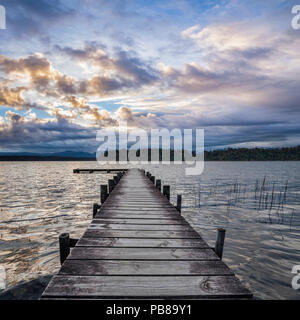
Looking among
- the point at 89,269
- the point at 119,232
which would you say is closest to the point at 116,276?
the point at 89,269

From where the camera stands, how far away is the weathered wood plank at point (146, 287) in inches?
116

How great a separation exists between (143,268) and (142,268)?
0.02 metres

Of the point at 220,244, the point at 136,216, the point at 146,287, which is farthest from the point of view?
the point at 136,216

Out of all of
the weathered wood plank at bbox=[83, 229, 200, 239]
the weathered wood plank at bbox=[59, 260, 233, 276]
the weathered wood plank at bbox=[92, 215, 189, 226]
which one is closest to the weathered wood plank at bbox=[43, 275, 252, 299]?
the weathered wood plank at bbox=[59, 260, 233, 276]

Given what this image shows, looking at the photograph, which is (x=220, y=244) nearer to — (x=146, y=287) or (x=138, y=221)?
(x=146, y=287)

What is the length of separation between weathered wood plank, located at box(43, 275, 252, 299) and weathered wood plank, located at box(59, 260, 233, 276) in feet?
0.38

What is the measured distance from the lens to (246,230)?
36.6ft

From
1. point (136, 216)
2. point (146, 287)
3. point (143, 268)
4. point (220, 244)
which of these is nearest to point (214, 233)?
point (136, 216)

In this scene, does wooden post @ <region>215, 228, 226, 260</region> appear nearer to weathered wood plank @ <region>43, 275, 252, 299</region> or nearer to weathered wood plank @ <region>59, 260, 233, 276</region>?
weathered wood plank @ <region>59, 260, 233, 276</region>

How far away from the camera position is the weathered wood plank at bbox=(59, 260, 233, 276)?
3473mm

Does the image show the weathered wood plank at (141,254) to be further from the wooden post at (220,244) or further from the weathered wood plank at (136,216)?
the weathered wood plank at (136,216)

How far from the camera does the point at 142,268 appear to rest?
143 inches
